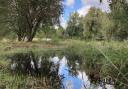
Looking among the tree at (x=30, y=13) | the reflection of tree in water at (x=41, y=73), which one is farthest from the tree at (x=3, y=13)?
the reflection of tree in water at (x=41, y=73)

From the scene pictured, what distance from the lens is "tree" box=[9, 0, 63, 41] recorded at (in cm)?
4566

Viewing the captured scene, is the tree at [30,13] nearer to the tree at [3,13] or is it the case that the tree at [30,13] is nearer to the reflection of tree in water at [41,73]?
the tree at [3,13]

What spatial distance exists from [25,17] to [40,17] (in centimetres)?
204

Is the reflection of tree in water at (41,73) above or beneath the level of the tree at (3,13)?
beneath

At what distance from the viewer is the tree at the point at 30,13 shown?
45656mm

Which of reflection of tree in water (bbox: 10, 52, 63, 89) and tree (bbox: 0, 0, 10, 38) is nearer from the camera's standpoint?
reflection of tree in water (bbox: 10, 52, 63, 89)

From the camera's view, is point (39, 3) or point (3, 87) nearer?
point (3, 87)

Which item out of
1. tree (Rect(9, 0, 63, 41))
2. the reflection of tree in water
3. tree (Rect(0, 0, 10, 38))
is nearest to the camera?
the reflection of tree in water

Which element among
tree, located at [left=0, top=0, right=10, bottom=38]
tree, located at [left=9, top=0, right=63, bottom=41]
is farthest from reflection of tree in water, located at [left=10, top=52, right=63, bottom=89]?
tree, located at [left=0, top=0, right=10, bottom=38]

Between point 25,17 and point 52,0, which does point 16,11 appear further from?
point 52,0

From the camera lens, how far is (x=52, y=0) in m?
46.8

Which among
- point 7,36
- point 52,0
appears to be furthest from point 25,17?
point 7,36

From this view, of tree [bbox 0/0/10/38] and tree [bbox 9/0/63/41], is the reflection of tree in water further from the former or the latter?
tree [bbox 0/0/10/38]

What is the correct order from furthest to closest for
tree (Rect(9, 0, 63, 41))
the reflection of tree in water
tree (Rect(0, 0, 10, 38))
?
1. tree (Rect(0, 0, 10, 38))
2. tree (Rect(9, 0, 63, 41))
3. the reflection of tree in water
